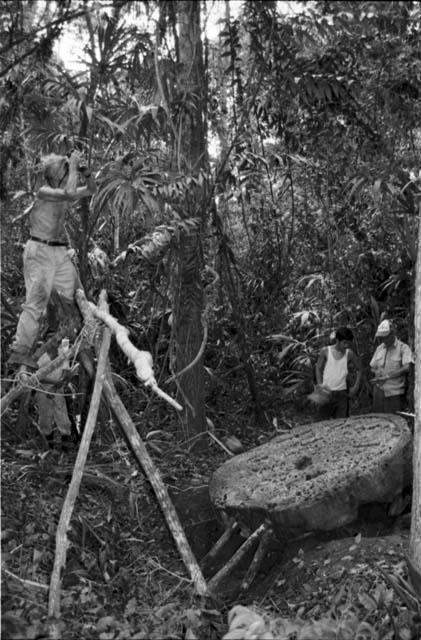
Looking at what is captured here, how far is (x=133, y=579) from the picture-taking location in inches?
227

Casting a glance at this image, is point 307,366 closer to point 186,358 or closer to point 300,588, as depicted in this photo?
point 186,358

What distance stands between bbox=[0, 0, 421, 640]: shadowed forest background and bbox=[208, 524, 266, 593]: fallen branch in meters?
0.40

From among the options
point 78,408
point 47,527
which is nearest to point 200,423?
point 78,408

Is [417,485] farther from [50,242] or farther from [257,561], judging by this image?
[50,242]

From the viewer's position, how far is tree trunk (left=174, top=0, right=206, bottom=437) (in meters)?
8.51

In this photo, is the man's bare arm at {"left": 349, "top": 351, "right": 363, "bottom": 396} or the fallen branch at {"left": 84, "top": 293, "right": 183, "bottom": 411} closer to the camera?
the fallen branch at {"left": 84, "top": 293, "right": 183, "bottom": 411}

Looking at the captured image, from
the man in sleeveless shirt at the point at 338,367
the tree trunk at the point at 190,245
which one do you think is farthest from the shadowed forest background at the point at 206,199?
the man in sleeveless shirt at the point at 338,367

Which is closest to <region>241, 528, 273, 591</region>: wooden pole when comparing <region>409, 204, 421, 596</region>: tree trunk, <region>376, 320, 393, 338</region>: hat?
<region>409, 204, 421, 596</region>: tree trunk

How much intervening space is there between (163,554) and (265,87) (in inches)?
217

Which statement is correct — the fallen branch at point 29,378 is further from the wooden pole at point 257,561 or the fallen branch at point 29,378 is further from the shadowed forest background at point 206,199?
the wooden pole at point 257,561

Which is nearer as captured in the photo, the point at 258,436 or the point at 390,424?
the point at 390,424

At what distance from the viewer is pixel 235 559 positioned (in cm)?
618

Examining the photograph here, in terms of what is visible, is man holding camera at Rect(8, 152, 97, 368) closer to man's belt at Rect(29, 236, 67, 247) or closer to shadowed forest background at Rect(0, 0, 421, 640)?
man's belt at Rect(29, 236, 67, 247)

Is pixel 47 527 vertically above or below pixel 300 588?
above
